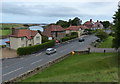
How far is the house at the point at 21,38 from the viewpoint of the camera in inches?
1906

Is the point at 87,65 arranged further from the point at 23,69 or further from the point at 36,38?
the point at 36,38

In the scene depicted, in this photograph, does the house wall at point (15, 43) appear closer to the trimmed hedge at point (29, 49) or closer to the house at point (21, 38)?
the house at point (21, 38)

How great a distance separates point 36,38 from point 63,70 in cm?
3026

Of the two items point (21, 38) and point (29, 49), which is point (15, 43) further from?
point (29, 49)

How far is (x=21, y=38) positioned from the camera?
48781mm

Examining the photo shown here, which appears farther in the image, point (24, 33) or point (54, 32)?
point (54, 32)

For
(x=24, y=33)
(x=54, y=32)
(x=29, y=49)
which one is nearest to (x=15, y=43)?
(x=24, y=33)

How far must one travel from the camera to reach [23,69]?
2900 cm

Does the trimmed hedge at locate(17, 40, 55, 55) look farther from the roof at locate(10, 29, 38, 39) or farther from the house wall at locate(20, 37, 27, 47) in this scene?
the roof at locate(10, 29, 38, 39)

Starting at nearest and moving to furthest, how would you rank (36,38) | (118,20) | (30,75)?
(30,75) < (118,20) < (36,38)

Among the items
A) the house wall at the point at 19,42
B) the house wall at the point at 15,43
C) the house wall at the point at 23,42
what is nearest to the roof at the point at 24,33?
the house wall at the point at 19,42

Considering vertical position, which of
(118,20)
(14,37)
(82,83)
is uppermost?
(118,20)

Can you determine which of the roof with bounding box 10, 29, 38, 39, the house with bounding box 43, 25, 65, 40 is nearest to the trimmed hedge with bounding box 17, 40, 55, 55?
the roof with bounding box 10, 29, 38, 39

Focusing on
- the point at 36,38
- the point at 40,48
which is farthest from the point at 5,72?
the point at 36,38
